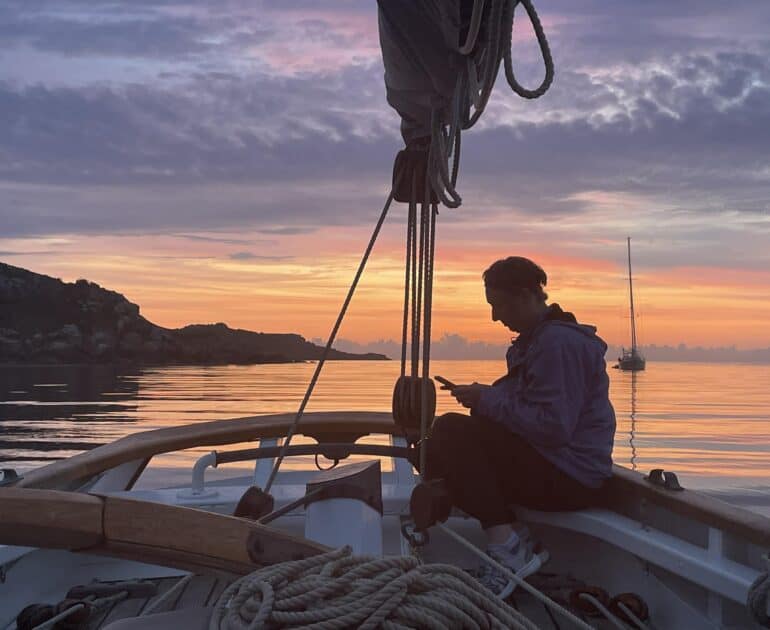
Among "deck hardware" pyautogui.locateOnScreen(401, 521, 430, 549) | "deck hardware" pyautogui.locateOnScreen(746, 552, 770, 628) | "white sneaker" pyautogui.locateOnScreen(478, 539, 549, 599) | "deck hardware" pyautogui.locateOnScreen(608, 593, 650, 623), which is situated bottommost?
"deck hardware" pyautogui.locateOnScreen(608, 593, 650, 623)

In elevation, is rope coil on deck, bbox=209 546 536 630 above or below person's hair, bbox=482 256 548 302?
below

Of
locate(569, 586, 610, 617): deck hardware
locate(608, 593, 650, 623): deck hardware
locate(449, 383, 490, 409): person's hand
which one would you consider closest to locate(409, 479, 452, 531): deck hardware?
locate(449, 383, 490, 409): person's hand

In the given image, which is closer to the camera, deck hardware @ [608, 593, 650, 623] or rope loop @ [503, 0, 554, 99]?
rope loop @ [503, 0, 554, 99]

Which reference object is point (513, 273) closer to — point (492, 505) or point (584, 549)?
point (492, 505)

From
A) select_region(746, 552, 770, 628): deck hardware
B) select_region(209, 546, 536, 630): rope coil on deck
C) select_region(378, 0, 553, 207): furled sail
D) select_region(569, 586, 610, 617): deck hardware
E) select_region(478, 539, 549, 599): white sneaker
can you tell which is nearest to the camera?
select_region(209, 546, 536, 630): rope coil on deck

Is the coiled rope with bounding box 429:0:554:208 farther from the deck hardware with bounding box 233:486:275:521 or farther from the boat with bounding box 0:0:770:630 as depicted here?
the deck hardware with bounding box 233:486:275:521

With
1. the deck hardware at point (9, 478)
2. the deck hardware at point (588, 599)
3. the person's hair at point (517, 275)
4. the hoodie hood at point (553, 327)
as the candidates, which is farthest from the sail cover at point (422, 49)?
the deck hardware at point (9, 478)

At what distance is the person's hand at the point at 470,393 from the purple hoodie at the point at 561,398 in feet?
0.09

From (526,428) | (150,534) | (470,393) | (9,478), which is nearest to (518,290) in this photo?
(470,393)

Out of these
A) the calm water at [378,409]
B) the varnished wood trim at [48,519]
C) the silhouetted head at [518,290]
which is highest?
the silhouetted head at [518,290]

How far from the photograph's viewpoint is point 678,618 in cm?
305

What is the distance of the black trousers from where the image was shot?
3.41 m

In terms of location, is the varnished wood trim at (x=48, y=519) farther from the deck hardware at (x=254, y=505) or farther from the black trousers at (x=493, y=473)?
the black trousers at (x=493, y=473)

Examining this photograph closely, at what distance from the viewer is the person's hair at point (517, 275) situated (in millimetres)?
3549
